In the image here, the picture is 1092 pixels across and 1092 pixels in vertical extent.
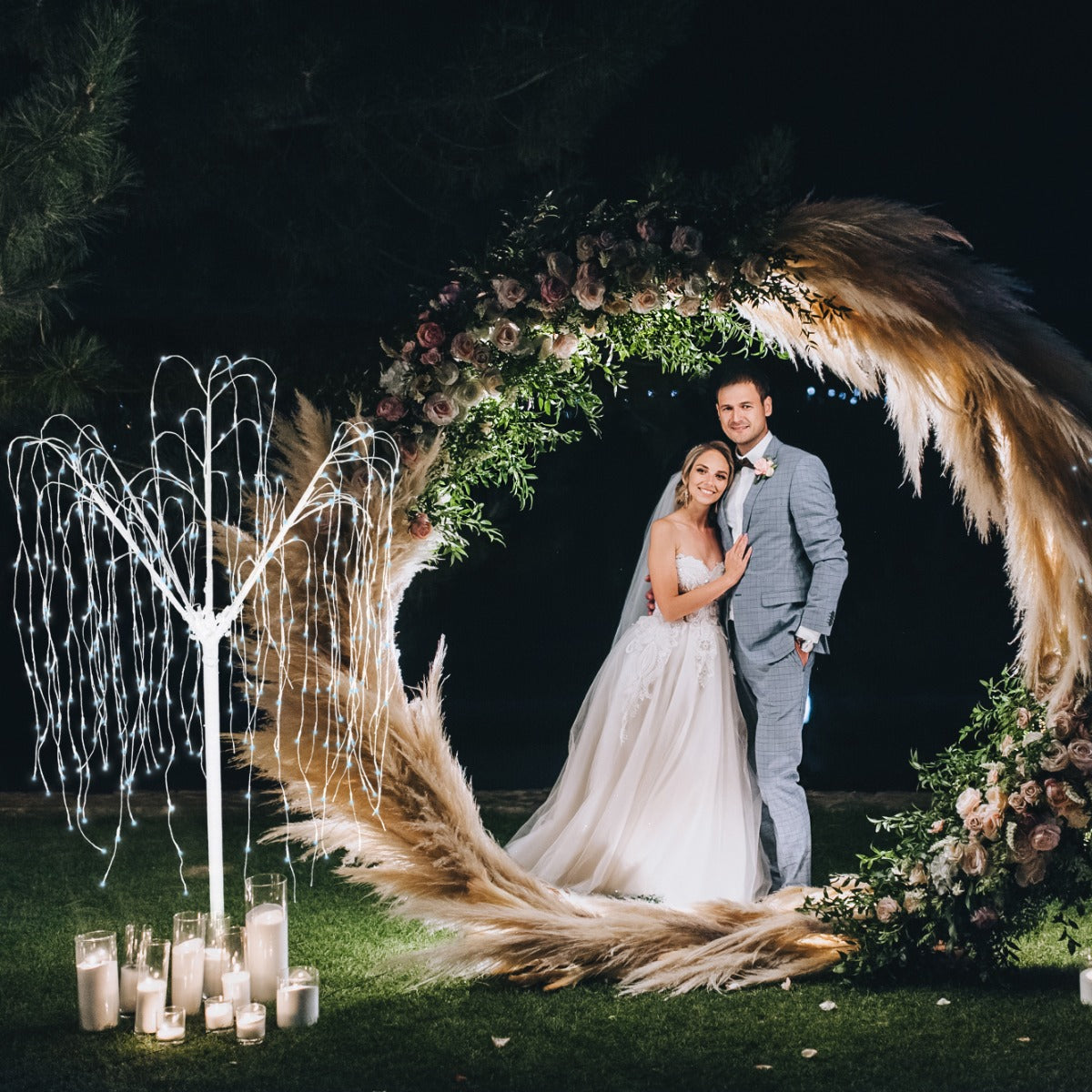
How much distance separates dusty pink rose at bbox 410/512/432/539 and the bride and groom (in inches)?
32.8

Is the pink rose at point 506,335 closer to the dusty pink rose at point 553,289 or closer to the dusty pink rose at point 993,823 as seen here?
the dusty pink rose at point 553,289

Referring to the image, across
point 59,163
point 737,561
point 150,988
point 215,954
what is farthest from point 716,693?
point 59,163

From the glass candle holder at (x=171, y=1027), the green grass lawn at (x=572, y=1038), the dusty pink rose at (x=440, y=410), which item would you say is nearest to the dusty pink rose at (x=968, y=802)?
the green grass lawn at (x=572, y=1038)

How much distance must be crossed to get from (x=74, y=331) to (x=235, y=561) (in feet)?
8.31

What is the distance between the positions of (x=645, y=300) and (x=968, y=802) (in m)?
1.66

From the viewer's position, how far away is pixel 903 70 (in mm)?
7527

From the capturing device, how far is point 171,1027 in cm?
302

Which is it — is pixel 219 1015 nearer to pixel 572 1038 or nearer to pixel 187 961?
pixel 187 961

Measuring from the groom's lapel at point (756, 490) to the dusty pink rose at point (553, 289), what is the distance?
0.84m

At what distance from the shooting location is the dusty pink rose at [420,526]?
3.81 metres

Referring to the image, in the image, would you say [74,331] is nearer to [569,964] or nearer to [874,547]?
[569,964]

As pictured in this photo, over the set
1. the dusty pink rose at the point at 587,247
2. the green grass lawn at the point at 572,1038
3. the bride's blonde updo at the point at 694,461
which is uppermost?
the dusty pink rose at the point at 587,247

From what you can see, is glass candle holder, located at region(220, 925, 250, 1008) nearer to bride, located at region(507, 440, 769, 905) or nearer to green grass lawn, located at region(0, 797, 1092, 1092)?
green grass lawn, located at region(0, 797, 1092, 1092)

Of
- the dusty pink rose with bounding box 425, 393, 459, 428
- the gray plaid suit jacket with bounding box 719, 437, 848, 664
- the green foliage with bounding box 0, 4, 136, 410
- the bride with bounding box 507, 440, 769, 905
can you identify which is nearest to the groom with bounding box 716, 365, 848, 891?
the gray plaid suit jacket with bounding box 719, 437, 848, 664
